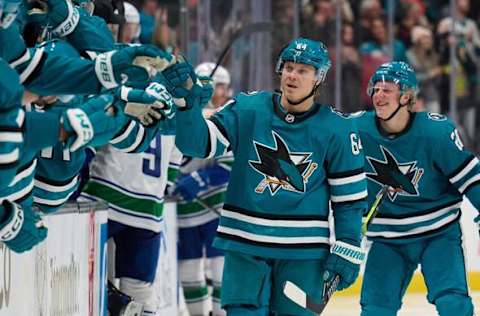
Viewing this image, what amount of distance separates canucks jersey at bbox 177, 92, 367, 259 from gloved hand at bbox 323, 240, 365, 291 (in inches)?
1.7

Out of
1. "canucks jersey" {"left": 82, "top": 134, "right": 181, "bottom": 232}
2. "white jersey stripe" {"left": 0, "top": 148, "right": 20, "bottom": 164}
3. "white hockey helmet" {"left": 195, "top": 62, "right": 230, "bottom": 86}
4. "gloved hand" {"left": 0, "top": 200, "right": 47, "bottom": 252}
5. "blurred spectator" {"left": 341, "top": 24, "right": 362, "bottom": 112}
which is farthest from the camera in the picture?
"blurred spectator" {"left": 341, "top": 24, "right": 362, "bottom": 112}

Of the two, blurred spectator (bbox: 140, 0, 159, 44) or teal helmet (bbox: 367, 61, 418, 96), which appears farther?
blurred spectator (bbox: 140, 0, 159, 44)

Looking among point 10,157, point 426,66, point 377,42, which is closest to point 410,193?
point 10,157

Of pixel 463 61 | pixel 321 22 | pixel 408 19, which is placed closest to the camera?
pixel 321 22

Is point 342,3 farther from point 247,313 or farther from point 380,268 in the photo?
point 247,313

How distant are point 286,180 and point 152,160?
48.3 inches

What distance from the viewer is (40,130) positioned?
136 inches

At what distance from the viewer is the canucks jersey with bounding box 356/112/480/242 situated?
→ 17.1 ft

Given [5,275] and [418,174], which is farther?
[418,174]

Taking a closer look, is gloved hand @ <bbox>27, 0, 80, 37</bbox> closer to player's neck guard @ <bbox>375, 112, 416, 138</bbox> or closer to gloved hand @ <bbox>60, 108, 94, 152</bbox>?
gloved hand @ <bbox>60, 108, 94, 152</bbox>

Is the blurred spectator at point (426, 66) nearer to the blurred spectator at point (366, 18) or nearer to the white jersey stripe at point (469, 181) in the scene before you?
the blurred spectator at point (366, 18)

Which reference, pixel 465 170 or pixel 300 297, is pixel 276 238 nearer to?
pixel 300 297

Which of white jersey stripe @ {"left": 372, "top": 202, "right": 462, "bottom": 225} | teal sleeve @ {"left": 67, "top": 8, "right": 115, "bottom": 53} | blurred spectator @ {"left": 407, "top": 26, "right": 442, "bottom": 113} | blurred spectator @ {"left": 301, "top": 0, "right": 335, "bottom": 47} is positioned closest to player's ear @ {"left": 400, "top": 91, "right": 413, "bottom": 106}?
white jersey stripe @ {"left": 372, "top": 202, "right": 462, "bottom": 225}

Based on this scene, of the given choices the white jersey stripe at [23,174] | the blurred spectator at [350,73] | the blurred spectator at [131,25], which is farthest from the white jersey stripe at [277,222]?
the blurred spectator at [350,73]
